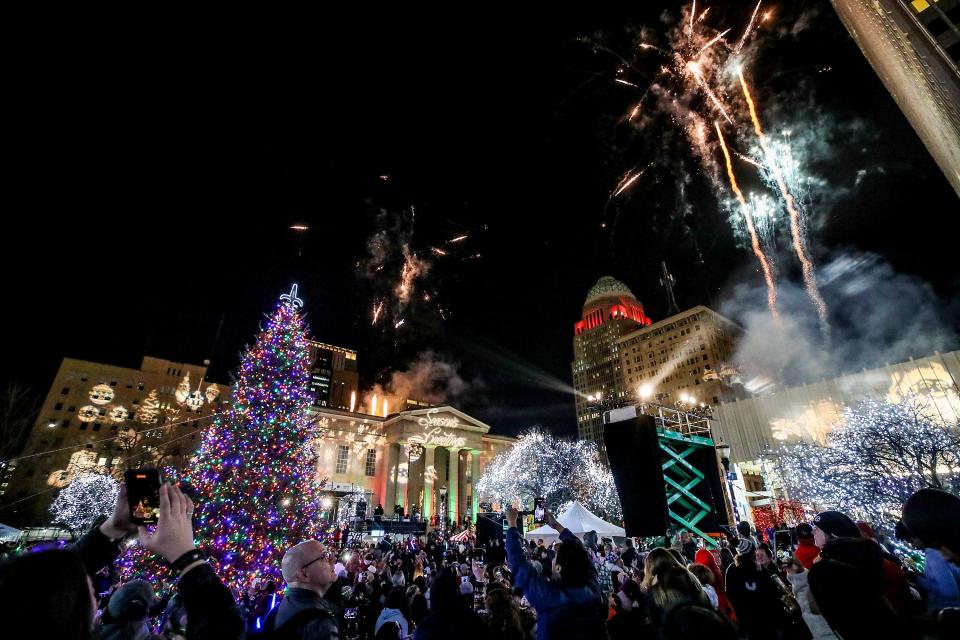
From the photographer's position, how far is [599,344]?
114188 millimetres

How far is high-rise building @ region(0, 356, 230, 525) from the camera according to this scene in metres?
40.0

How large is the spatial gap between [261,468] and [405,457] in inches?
1502

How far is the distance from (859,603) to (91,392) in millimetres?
79266

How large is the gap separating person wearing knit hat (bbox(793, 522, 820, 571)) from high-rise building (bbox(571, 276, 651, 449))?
94.5m

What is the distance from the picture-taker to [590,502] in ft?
171

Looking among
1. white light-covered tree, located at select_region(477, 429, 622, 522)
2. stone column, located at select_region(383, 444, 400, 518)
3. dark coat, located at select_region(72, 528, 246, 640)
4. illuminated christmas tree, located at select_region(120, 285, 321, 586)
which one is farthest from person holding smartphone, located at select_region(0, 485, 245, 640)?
stone column, located at select_region(383, 444, 400, 518)

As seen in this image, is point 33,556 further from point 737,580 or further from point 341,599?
point 341,599

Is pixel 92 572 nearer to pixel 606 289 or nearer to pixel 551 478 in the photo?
pixel 551 478

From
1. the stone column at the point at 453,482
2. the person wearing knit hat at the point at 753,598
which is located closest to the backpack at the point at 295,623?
the person wearing knit hat at the point at 753,598

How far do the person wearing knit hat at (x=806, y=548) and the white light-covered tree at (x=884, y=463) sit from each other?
19.4 meters

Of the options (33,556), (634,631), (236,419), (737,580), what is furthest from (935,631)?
(236,419)

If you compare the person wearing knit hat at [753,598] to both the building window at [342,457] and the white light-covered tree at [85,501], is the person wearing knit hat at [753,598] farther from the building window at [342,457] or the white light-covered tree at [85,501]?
the building window at [342,457]

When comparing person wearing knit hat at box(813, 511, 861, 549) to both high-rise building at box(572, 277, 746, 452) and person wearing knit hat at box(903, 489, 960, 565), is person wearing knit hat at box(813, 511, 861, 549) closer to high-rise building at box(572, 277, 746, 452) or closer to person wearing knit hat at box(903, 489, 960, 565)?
person wearing knit hat at box(903, 489, 960, 565)

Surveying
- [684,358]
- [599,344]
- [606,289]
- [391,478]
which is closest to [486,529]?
[391,478]
